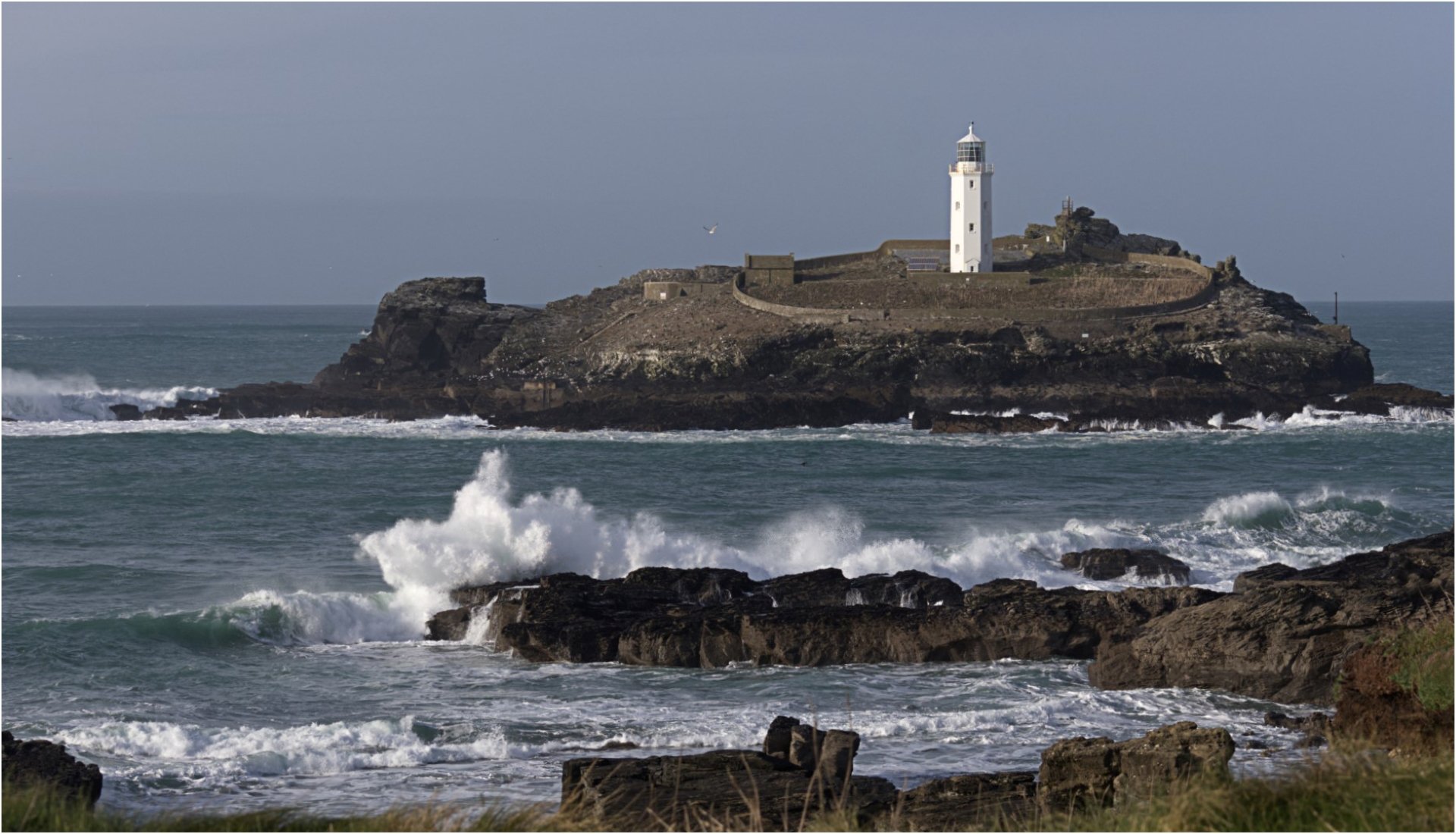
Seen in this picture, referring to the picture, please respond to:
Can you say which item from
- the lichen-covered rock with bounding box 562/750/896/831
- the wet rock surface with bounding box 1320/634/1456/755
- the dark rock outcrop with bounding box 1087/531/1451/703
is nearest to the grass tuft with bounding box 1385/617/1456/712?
the wet rock surface with bounding box 1320/634/1456/755

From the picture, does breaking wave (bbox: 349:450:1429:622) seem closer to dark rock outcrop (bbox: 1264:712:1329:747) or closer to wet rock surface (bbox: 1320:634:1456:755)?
dark rock outcrop (bbox: 1264:712:1329:747)

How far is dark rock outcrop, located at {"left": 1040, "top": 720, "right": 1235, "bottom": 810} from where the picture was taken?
995 cm

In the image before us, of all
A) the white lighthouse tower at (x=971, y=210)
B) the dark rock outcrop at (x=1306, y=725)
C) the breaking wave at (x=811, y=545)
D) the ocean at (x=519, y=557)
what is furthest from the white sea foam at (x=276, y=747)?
the white lighthouse tower at (x=971, y=210)

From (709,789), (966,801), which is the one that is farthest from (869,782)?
(709,789)

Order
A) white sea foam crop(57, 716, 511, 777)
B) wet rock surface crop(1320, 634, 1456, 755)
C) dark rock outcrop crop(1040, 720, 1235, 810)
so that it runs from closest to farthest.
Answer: wet rock surface crop(1320, 634, 1456, 755) < dark rock outcrop crop(1040, 720, 1235, 810) < white sea foam crop(57, 716, 511, 777)

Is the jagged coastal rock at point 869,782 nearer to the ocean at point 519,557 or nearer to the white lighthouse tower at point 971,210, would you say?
the ocean at point 519,557

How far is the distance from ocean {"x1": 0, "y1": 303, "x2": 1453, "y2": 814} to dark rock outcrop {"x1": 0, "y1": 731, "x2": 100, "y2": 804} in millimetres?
433

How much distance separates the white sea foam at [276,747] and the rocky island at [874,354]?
33589 millimetres

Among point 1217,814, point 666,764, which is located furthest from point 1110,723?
point 1217,814

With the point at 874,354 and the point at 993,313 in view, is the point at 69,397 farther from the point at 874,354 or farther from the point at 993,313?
the point at 993,313

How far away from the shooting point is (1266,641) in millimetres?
15172

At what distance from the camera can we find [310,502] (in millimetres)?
30812

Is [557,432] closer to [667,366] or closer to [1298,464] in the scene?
[667,366]

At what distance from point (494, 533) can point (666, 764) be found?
1207cm
